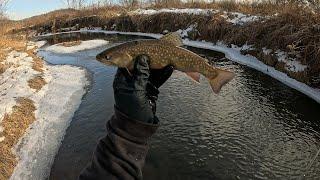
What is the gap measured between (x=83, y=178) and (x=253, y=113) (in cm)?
975

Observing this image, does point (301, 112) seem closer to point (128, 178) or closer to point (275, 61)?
point (275, 61)

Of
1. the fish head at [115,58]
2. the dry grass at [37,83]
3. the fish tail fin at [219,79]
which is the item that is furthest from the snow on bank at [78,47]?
the fish head at [115,58]

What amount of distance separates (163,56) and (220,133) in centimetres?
739

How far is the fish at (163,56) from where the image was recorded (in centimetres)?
230

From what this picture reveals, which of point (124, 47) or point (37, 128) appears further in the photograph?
point (37, 128)

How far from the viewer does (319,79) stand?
13.1 metres

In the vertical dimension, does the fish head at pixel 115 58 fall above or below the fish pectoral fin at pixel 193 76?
above

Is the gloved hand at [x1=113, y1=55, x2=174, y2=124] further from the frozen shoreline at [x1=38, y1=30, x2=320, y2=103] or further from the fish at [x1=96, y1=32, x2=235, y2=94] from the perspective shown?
the frozen shoreline at [x1=38, y1=30, x2=320, y2=103]

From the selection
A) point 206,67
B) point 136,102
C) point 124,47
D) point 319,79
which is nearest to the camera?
point 136,102

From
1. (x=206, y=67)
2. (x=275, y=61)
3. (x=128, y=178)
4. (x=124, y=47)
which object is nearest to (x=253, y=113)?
(x=275, y=61)

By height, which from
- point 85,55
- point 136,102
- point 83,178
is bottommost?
point 85,55

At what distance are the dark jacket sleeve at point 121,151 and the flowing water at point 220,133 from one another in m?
6.02

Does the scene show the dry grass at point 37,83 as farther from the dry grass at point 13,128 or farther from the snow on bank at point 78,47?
the snow on bank at point 78,47

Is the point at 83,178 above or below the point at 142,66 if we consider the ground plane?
below
